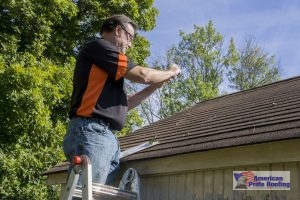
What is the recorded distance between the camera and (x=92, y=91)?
10.8ft

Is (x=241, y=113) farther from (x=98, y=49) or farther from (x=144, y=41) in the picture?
(x=144, y=41)

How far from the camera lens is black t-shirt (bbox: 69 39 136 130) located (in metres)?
3.23

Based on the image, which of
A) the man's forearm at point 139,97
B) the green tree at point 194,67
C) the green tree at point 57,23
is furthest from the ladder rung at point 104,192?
the green tree at point 194,67

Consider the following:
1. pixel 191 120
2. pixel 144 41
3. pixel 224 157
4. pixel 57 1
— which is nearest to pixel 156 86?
pixel 224 157

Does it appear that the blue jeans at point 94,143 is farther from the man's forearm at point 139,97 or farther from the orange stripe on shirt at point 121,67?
the man's forearm at point 139,97

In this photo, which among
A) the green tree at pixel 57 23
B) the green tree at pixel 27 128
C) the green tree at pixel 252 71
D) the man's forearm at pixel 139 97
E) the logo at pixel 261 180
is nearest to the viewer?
the man's forearm at pixel 139 97

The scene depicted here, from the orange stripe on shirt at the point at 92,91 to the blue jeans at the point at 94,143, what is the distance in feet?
0.21

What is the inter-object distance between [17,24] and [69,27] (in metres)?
1.78

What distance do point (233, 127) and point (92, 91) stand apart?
2.19m

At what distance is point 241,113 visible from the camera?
5.80 metres

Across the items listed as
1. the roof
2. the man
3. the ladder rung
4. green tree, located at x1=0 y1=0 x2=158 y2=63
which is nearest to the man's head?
the man

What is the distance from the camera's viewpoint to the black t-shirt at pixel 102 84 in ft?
10.6

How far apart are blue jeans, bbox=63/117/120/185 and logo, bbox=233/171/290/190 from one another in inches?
56.4

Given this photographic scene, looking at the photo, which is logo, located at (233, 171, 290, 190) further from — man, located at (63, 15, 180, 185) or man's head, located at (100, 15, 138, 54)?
man's head, located at (100, 15, 138, 54)
